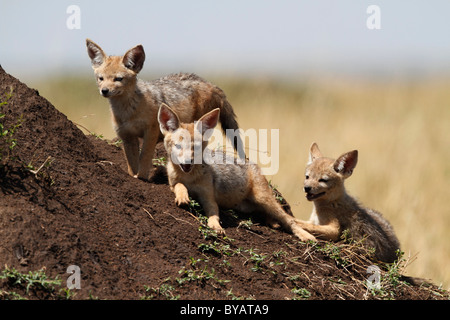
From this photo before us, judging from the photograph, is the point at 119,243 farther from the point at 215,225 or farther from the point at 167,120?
the point at 167,120

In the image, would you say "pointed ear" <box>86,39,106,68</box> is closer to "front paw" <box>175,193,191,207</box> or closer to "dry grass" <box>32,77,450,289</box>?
"dry grass" <box>32,77,450,289</box>

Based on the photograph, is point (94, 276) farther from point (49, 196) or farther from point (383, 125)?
point (383, 125)

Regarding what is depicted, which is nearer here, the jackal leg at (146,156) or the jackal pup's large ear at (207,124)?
the jackal pup's large ear at (207,124)

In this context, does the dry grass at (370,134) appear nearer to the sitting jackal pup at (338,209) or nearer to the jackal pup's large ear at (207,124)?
the sitting jackal pup at (338,209)

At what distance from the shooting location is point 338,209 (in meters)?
8.24

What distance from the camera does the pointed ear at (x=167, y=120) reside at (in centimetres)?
754

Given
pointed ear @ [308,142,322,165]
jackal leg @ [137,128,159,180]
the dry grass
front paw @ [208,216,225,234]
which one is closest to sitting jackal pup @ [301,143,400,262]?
pointed ear @ [308,142,322,165]

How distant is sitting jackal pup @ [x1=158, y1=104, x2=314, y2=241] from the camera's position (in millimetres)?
7273

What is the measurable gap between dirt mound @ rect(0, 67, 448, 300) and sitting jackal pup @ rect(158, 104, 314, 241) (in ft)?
0.63

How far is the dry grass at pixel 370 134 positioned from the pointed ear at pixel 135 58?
1.28 metres

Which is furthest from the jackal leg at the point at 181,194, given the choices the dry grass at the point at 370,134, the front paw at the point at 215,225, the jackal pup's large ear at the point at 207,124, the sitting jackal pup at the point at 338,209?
the dry grass at the point at 370,134

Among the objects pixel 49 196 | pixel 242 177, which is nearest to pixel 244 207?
pixel 242 177

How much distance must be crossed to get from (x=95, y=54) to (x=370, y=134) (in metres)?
11.3

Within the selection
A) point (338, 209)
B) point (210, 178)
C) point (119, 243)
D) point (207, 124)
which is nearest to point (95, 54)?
point (207, 124)
